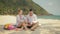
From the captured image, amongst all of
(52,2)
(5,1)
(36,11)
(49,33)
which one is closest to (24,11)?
(36,11)

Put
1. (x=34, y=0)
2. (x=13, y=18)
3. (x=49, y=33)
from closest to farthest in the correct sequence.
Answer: (x=49, y=33), (x=13, y=18), (x=34, y=0)

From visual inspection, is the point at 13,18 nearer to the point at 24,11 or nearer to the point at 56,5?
the point at 24,11

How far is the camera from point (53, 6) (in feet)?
25.9

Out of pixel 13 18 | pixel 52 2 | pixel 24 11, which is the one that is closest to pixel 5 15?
pixel 13 18

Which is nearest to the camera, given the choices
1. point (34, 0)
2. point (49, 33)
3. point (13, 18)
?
point (49, 33)

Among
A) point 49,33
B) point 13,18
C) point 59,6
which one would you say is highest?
point 59,6

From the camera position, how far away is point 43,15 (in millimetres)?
7777

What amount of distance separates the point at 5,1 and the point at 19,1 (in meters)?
A: 0.68

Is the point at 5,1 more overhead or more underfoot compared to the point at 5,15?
more overhead

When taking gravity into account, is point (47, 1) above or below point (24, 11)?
above

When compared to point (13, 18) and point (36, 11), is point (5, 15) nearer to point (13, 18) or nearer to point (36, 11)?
point (13, 18)

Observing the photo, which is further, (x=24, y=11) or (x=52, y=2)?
(x=52, y=2)

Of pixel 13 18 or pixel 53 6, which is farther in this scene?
pixel 53 6

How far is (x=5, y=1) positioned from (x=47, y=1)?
2.08m
